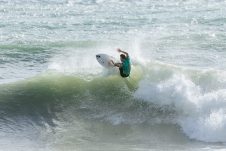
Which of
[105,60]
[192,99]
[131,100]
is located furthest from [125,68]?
[192,99]

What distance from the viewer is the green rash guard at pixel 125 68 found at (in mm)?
21406

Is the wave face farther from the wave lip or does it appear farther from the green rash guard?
the green rash guard

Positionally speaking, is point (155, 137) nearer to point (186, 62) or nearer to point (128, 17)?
point (186, 62)

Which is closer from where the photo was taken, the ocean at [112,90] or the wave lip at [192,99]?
the ocean at [112,90]

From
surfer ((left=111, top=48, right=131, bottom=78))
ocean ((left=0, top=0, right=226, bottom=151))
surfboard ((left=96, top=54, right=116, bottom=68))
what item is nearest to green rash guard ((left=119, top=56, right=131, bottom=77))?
surfer ((left=111, top=48, right=131, bottom=78))

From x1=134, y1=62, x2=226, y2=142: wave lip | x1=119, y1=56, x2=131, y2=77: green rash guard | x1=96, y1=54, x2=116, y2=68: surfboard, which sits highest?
x1=96, y1=54, x2=116, y2=68: surfboard

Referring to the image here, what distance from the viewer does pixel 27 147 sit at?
17.8m

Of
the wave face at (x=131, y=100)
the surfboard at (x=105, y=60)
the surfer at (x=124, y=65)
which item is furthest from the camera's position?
the surfboard at (x=105, y=60)

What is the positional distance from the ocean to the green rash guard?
0.70 m

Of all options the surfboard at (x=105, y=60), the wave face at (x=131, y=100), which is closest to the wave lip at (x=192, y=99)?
the wave face at (x=131, y=100)

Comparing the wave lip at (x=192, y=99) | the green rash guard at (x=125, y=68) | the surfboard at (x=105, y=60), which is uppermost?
the surfboard at (x=105, y=60)

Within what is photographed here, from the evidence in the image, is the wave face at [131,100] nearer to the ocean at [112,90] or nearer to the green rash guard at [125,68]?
the ocean at [112,90]

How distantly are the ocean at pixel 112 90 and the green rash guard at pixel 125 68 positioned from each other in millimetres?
695

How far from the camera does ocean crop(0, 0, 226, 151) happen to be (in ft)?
61.8
